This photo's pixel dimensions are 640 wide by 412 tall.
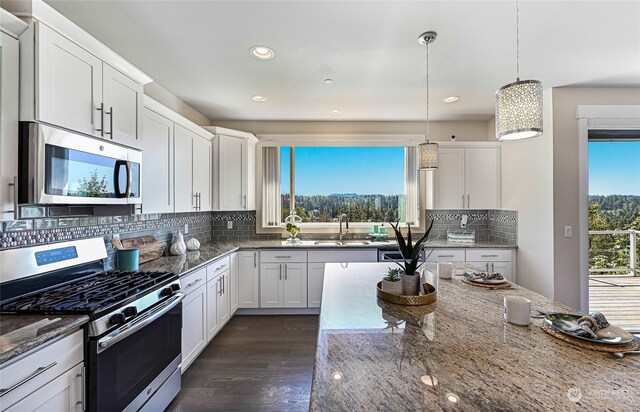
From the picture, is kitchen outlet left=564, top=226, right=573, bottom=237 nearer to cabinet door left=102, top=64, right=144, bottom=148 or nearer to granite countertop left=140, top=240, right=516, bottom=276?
granite countertop left=140, top=240, right=516, bottom=276

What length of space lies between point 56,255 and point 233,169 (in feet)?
7.51

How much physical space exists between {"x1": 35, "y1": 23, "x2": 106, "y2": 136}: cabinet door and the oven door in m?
1.14

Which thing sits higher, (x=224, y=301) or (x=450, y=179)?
(x=450, y=179)

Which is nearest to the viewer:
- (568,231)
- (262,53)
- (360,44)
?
(360,44)

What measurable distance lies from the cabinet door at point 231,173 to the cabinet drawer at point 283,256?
0.75 metres

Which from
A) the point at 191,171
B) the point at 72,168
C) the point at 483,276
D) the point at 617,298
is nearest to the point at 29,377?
the point at 72,168

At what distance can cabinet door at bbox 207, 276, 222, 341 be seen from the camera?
2.74 metres

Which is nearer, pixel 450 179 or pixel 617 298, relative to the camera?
pixel 617 298

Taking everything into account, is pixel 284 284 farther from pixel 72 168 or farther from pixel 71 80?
pixel 71 80

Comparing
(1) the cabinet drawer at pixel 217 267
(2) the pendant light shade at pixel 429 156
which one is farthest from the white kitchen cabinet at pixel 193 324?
(2) the pendant light shade at pixel 429 156

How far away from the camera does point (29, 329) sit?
1.14 meters

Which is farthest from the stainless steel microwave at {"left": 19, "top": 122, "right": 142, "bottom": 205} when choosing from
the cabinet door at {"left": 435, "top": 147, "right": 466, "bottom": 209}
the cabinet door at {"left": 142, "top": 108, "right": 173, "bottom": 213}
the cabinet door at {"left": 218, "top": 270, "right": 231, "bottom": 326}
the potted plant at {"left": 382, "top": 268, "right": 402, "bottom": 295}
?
the cabinet door at {"left": 435, "top": 147, "right": 466, "bottom": 209}

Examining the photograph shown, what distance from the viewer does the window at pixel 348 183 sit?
14.2 ft

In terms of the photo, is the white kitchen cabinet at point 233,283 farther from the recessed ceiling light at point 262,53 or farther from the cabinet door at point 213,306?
the recessed ceiling light at point 262,53
